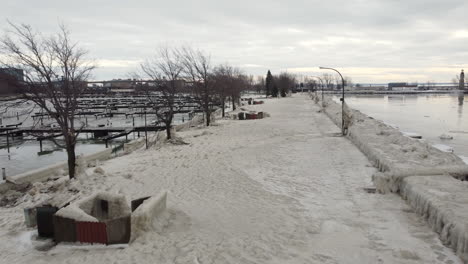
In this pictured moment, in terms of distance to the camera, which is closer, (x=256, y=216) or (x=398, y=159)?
(x=256, y=216)

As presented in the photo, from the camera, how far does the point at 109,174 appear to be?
50.7 feet

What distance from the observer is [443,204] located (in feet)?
29.1

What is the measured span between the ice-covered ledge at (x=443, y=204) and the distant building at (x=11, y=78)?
1360 centimetres

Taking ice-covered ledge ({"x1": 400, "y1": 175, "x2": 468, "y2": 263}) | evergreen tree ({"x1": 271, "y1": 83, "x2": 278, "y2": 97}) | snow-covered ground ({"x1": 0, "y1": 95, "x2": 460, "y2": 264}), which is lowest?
snow-covered ground ({"x1": 0, "y1": 95, "x2": 460, "y2": 264})

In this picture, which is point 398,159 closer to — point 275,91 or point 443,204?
point 443,204

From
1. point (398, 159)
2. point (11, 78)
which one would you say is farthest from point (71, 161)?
point (398, 159)

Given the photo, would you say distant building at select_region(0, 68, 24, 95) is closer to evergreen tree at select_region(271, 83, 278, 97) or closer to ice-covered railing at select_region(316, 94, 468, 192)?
ice-covered railing at select_region(316, 94, 468, 192)

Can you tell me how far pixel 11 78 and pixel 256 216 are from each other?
1018 centimetres

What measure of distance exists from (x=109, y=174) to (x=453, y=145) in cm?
2258

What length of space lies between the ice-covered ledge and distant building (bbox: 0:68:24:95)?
44.6ft

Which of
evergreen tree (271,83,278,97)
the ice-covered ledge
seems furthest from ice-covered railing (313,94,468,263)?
evergreen tree (271,83,278,97)

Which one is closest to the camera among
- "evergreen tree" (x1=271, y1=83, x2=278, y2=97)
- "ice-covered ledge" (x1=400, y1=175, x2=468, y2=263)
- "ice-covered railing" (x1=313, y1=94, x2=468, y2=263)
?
"ice-covered ledge" (x1=400, y1=175, x2=468, y2=263)

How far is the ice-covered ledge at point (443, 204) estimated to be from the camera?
747 cm

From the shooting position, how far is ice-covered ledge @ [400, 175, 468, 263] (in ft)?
24.5
